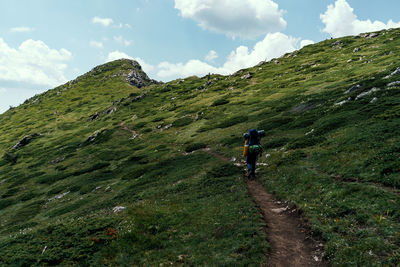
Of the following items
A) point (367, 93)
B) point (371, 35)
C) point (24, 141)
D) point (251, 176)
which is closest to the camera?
point (251, 176)

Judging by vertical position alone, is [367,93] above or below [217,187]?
above

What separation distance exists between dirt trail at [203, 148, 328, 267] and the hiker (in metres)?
5.10

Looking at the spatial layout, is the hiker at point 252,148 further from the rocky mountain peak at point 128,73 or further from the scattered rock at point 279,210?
the rocky mountain peak at point 128,73

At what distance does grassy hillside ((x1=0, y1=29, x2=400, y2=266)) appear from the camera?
1087cm

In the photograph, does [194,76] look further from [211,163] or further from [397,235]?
[397,235]

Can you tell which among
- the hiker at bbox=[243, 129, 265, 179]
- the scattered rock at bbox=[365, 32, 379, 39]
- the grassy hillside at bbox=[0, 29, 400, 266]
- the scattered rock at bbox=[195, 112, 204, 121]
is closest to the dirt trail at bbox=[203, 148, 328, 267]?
the grassy hillside at bbox=[0, 29, 400, 266]

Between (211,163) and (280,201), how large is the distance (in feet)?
42.2

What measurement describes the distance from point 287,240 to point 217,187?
9.34 metres

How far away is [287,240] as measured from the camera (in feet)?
36.3

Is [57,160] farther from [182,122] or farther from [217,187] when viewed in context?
[217,187]

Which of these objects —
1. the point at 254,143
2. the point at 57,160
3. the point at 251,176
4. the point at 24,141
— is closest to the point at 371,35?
the point at 254,143

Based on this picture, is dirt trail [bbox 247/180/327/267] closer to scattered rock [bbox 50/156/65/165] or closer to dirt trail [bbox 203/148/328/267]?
dirt trail [bbox 203/148/328/267]

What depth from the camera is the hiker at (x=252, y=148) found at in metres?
20.0

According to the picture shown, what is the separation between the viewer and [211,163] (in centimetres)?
2767
